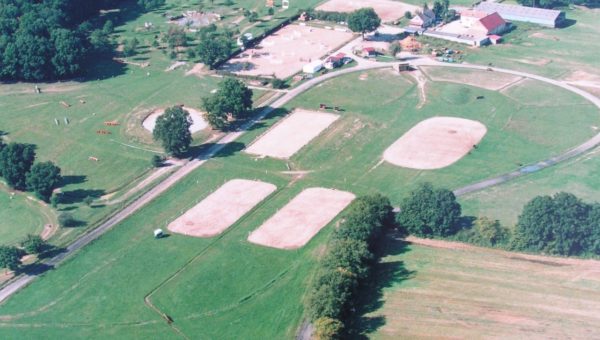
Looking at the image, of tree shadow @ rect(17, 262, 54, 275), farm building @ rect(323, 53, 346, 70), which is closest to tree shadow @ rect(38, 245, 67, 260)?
tree shadow @ rect(17, 262, 54, 275)

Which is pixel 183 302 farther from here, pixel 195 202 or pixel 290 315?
pixel 195 202

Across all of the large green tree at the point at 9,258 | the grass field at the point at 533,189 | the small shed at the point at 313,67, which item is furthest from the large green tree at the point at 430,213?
the small shed at the point at 313,67

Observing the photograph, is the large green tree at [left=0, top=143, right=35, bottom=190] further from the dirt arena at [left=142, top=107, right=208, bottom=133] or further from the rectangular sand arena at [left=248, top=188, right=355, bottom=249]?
the rectangular sand arena at [left=248, top=188, right=355, bottom=249]

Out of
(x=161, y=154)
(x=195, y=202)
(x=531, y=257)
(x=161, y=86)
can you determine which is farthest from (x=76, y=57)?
(x=531, y=257)

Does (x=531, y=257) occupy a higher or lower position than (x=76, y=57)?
lower

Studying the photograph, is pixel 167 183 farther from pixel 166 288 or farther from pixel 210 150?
pixel 166 288

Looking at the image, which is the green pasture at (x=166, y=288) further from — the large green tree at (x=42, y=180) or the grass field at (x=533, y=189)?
the grass field at (x=533, y=189)
